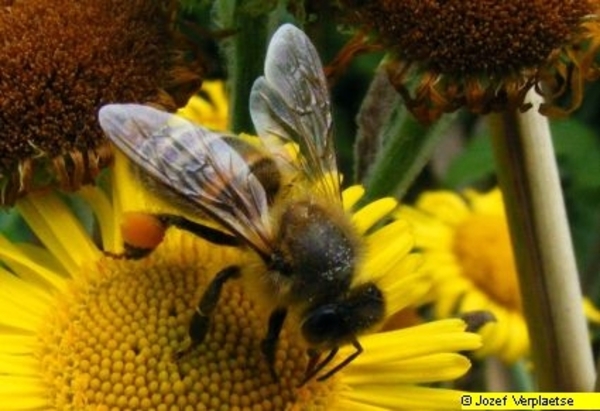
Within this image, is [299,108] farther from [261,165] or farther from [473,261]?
[473,261]

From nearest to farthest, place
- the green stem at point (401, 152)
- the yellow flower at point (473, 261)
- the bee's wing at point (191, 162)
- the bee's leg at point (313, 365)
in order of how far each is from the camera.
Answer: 1. the bee's wing at point (191, 162)
2. the bee's leg at point (313, 365)
3. the green stem at point (401, 152)
4. the yellow flower at point (473, 261)

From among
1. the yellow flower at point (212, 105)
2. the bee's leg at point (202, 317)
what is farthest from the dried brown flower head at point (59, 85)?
the yellow flower at point (212, 105)

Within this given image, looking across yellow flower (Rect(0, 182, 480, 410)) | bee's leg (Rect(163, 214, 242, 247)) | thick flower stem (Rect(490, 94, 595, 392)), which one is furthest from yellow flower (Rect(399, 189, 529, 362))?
bee's leg (Rect(163, 214, 242, 247))

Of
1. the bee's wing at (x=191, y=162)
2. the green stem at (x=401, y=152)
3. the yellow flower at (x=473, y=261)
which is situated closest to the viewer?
the bee's wing at (x=191, y=162)

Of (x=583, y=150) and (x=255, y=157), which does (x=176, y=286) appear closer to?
(x=255, y=157)

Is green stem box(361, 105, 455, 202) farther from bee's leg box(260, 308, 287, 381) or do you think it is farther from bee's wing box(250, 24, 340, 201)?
bee's leg box(260, 308, 287, 381)

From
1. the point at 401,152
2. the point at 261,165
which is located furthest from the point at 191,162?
the point at 401,152

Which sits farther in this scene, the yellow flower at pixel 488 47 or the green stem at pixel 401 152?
the green stem at pixel 401 152

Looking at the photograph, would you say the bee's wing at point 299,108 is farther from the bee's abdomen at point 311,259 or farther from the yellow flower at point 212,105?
the yellow flower at point 212,105
